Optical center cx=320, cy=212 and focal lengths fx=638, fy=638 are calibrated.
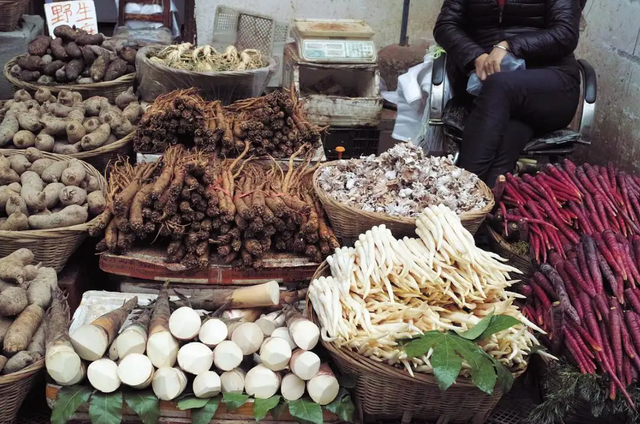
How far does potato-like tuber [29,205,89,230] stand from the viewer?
301 centimetres

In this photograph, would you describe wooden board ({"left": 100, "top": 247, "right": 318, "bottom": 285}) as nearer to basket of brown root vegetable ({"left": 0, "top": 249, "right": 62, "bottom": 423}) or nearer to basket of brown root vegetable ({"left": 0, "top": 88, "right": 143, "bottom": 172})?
basket of brown root vegetable ({"left": 0, "top": 249, "right": 62, "bottom": 423})

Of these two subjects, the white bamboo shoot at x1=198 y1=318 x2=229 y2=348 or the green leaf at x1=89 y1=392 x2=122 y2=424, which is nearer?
the green leaf at x1=89 y1=392 x2=122 y2=424

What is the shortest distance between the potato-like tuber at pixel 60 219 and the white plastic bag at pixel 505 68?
2.59 m

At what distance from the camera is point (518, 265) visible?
3230mm

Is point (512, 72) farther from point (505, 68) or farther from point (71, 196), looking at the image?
point (71, 196)

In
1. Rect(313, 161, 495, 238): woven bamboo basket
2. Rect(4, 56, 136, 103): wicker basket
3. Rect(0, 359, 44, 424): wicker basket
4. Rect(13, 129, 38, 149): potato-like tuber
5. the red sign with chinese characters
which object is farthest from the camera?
the red sign with chinese characters

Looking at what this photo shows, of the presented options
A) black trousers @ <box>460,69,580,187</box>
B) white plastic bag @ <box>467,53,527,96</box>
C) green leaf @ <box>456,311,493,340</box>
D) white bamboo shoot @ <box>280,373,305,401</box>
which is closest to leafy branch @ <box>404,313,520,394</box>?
green leaf @ <box>456,311,493,340</box>

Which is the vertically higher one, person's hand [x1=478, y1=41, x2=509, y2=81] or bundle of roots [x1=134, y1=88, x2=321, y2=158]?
person's hand [x1=478, y1=41, x2=509, y2=81]

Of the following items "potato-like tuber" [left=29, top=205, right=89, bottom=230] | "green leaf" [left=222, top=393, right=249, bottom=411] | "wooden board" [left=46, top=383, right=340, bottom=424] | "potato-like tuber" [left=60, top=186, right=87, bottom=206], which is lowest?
"wooden board" [left=46, top=383, right=340, bottom=424]

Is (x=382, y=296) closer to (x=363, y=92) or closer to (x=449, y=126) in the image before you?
(x=449, y=126)

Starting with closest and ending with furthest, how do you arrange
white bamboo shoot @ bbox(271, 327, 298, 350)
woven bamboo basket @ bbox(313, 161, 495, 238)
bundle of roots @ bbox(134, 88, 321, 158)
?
white bamboo shoot @ bbox(271, 327, 298, 350), woven bamboo basket @ bbox(313, 161, 495, 238), bundle of roots @ bbox(134, 88, 321, 158)

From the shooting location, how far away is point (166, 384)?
2320mm

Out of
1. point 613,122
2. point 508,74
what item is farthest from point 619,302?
point 613,122

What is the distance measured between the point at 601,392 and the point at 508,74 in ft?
6.95
